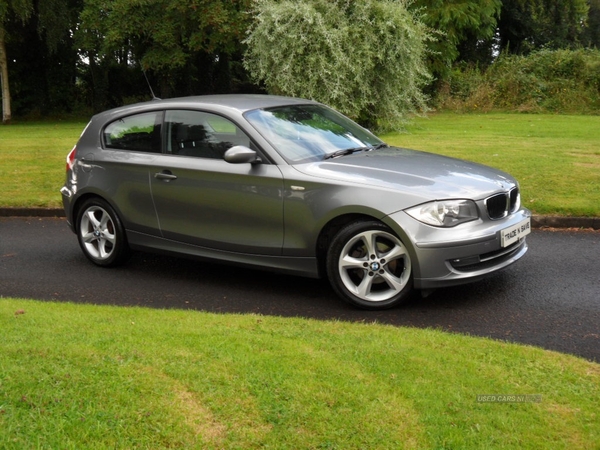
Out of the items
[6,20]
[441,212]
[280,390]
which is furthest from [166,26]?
[280,390]

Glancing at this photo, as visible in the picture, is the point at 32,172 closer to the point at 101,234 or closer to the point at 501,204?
the point at 101,234

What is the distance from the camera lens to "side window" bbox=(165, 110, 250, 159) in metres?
7.08

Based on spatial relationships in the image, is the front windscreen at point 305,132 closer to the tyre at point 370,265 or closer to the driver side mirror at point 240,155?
the driver side mirror at point 240,155

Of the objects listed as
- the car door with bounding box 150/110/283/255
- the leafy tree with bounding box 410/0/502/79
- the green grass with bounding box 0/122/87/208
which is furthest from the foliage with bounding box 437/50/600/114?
→ the car door with bounding box 150/110/283/255

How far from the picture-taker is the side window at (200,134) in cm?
708

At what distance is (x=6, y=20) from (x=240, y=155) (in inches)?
1165

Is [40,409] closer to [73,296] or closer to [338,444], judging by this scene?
[338,444]

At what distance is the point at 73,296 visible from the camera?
7059mm

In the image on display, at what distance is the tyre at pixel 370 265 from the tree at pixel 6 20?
28.5 meters

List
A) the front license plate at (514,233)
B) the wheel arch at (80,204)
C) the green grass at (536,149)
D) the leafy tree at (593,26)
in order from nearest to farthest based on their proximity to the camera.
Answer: the front license plate at (514,233)
the wheel arch at (80,204)
the green grass at (536,149)
the leafy tree at (593,26)

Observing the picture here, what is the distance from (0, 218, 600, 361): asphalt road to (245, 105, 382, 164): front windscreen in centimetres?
126

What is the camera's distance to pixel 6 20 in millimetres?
32719

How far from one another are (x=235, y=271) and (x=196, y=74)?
1290 inches

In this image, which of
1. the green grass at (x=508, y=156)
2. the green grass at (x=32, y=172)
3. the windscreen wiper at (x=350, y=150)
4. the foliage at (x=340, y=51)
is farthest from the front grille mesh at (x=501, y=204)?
the foliage at (x=340, y=51)
